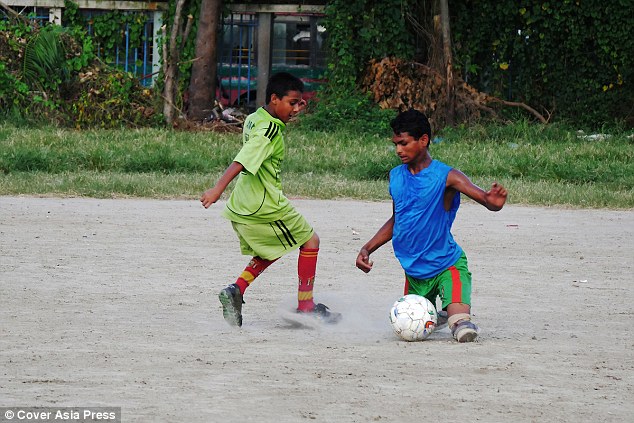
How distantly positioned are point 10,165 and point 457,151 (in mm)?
5451

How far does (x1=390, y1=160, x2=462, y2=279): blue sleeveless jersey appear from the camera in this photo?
230 inches

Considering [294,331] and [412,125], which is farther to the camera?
[294,331]

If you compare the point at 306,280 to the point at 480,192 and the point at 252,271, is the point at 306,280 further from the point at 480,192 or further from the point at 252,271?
the point at 480,192

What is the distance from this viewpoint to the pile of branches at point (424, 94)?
17562 mm

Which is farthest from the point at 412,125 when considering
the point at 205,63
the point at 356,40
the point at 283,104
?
the point at 356,40

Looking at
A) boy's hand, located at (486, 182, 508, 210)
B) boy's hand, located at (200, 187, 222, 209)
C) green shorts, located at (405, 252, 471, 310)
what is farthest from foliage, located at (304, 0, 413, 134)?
boy's hand, located at (486, 182, 508, 210)

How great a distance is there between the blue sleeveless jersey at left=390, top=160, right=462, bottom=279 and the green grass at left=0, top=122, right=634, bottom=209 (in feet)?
17.6

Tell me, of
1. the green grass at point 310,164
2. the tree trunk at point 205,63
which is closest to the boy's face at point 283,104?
the green grass at point 310,164

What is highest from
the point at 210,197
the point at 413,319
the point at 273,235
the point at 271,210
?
the point at 210,197

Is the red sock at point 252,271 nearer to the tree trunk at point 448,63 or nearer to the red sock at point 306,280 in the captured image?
the red sock at point 306,280

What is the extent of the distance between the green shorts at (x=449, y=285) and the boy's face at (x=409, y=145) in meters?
0.61

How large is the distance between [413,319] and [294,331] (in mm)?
669

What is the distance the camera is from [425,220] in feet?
19.2

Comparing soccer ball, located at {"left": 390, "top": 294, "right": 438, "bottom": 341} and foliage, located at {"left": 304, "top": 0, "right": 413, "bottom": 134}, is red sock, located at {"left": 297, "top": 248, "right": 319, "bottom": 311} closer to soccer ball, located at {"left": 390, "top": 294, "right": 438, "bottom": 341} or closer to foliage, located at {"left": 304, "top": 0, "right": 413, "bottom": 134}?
soccer ball, located at {"left": 390, "top": 294, "right": 438, "bottom": 341}
